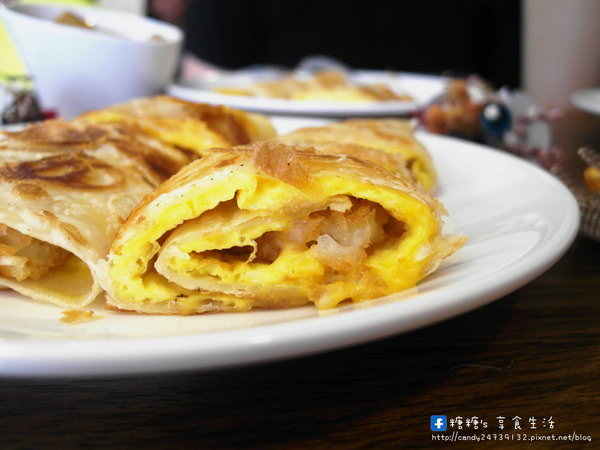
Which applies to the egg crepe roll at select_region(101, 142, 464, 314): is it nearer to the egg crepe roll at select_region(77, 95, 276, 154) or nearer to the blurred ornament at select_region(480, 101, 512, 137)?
the egg crepe roll at select_region(77, 95, 276, 154)

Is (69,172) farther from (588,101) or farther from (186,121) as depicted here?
(588,101)

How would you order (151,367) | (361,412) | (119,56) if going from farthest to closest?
(119,56), (361,412), (151,367)

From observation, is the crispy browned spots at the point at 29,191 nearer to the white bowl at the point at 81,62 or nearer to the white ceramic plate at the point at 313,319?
the white ceramic plate at the point at 313,319

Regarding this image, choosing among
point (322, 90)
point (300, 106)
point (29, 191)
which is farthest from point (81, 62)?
point (29, 191)

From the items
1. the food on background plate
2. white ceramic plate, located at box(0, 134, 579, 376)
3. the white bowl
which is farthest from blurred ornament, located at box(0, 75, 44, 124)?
white ceramic plate, located at box(0, 134, 579, 376)

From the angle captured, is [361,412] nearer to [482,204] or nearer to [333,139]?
[482,204]

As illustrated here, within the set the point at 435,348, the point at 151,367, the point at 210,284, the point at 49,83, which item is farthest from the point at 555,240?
the point at 49,83
